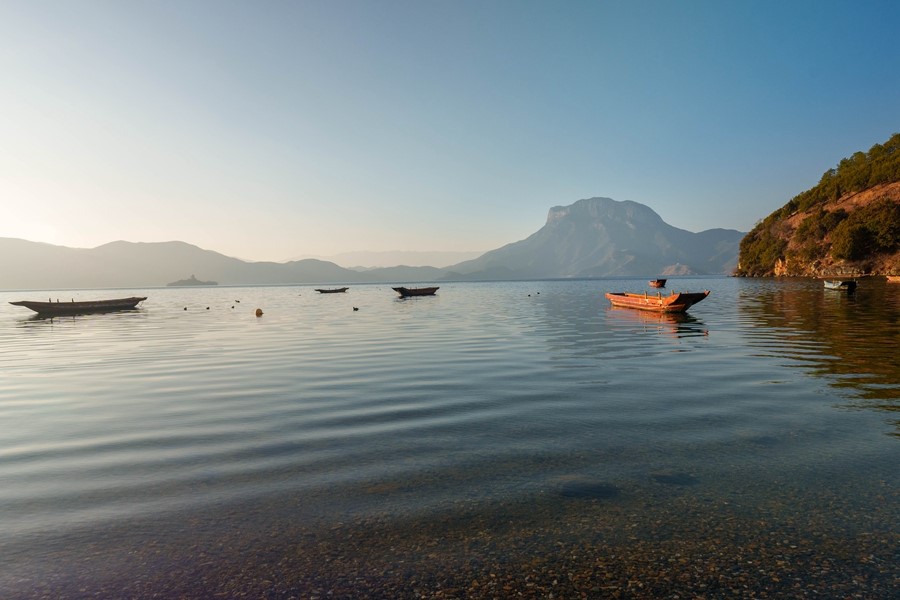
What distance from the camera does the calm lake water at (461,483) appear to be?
5.66 meters

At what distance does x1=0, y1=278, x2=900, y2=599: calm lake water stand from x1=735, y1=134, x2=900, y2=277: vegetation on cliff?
517 ft

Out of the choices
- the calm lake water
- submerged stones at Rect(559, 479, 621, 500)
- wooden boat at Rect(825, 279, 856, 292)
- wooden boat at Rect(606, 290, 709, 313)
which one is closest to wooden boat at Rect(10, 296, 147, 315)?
the calm lake water

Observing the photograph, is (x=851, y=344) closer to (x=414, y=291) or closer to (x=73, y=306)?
(x=414, y=291)

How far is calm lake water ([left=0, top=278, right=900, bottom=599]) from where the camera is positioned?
223 inches

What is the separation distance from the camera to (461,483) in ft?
27.5

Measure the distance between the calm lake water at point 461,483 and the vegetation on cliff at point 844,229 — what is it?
158 m

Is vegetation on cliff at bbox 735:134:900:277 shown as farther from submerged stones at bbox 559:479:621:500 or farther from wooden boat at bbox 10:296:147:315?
wooden boat at bbox 10:296:147:315

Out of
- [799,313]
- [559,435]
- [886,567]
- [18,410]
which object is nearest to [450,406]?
[559,435]

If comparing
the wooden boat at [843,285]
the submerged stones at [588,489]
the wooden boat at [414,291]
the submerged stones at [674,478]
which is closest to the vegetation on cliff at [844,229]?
the wooden boat at [843,285]

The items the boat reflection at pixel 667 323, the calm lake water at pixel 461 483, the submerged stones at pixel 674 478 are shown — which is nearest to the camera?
the calm lake water at pixel 461 483

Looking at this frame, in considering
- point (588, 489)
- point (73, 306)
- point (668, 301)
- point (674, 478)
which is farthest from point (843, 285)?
point (73, 306)

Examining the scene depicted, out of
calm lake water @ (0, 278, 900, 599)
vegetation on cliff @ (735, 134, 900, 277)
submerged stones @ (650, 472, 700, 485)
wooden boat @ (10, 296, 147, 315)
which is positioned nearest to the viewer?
calm lake water @ (0, 278, 900, 599)

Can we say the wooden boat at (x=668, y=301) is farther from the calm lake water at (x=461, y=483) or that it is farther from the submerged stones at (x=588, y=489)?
the submerged stones at (x=588, y=489)

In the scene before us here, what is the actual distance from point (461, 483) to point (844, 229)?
18135 cm
